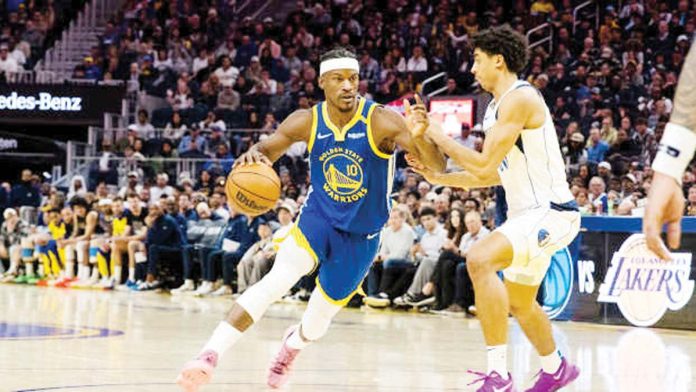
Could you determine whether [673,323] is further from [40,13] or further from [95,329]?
[40,13]

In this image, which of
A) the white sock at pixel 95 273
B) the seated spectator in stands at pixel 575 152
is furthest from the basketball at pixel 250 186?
the white sock at pixel 95 273

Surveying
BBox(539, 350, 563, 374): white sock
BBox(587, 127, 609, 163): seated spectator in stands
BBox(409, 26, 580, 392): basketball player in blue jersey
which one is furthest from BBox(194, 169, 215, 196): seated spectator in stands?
BBox(539, 350, 563, 374): white sock

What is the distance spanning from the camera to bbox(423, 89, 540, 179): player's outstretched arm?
20.5 ft

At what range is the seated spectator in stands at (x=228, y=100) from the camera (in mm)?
23623

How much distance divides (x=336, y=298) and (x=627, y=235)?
6558 millimetres

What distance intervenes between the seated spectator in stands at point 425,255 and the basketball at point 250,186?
7912 mm

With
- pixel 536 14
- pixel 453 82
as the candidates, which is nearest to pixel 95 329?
pixel 453 82

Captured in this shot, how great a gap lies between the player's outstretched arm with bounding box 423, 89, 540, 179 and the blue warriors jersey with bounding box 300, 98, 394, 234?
0.71 meters

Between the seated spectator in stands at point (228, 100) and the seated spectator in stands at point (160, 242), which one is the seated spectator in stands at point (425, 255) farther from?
the seated spectator in stands at point (228, 100)

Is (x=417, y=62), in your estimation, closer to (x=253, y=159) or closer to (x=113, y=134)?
(x=113, y=134)

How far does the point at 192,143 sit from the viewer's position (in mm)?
21953

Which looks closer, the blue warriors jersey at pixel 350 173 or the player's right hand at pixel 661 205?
the player's right hand at pixel 661 205

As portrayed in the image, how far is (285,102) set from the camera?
23.2m

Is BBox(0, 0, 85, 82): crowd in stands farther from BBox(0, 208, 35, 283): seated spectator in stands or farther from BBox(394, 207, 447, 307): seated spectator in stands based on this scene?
BBox(394, 207, 447, 307): seated spectator in stands
